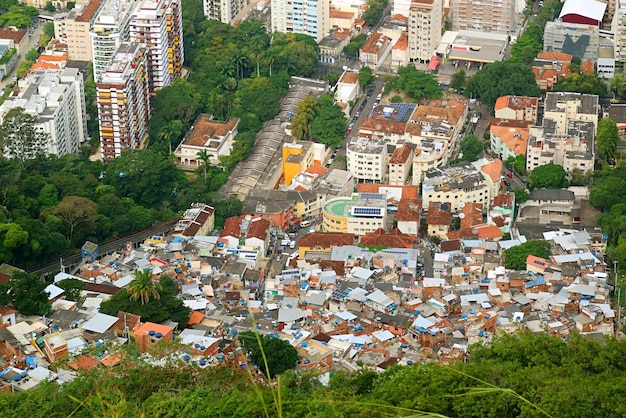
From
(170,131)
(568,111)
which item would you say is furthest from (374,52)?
(170,131)

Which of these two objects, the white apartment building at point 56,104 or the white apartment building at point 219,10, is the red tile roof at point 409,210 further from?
the white apartment building at point 219,10

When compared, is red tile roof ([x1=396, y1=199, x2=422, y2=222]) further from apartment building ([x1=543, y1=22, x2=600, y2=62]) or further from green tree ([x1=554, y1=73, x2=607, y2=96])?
apartment building ([x1=543, y1=22, x2=600, y2=62])

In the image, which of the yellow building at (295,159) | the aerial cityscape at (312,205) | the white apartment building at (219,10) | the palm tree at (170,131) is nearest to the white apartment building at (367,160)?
the aerial cityscape at (312,205)

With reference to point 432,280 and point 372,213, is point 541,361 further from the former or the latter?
point 372,213

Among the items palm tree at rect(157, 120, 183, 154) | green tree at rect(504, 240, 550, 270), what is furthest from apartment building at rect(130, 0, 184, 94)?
green tree at rect(504, 240, 550, 270)

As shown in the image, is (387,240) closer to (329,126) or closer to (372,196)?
(372,196)
